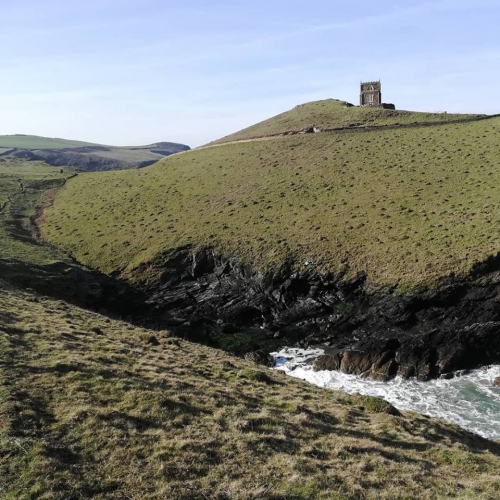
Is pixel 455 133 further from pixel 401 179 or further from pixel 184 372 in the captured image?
pixel 184 372

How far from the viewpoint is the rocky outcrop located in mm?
33406

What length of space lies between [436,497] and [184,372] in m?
13.8

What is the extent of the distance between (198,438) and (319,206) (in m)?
45.3

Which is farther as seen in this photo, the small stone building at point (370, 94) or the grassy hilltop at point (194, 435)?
the small stone building at point (370, 94)

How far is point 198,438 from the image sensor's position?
627 inches

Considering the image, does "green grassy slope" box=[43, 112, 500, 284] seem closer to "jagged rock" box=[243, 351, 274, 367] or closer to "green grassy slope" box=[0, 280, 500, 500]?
"jagged rock" box=[243, 351, 274, 367]

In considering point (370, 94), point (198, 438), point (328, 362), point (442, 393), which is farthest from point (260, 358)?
point (370, 94)

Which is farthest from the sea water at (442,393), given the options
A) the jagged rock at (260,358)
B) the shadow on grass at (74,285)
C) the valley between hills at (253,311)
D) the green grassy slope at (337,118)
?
the green grassy slope at (337,118)

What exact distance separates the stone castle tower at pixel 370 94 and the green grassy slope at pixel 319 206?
33100 millimetres

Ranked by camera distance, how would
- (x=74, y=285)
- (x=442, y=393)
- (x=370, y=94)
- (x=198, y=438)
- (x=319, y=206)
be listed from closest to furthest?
(x=198, y=438) → (x=442, y=393) → (x=74, y=285) → (x=319, y=206) → (x=370, y=94)

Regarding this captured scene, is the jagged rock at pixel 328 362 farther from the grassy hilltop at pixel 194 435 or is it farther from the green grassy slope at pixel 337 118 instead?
the green grassy slope at pixel 337 118

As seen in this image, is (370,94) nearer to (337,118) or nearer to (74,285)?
(337,118)

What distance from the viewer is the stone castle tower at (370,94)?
11344cm

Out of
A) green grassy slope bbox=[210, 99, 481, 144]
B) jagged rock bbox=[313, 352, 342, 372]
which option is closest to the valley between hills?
jagged rock bbox=[313, 352, 342, 372]
